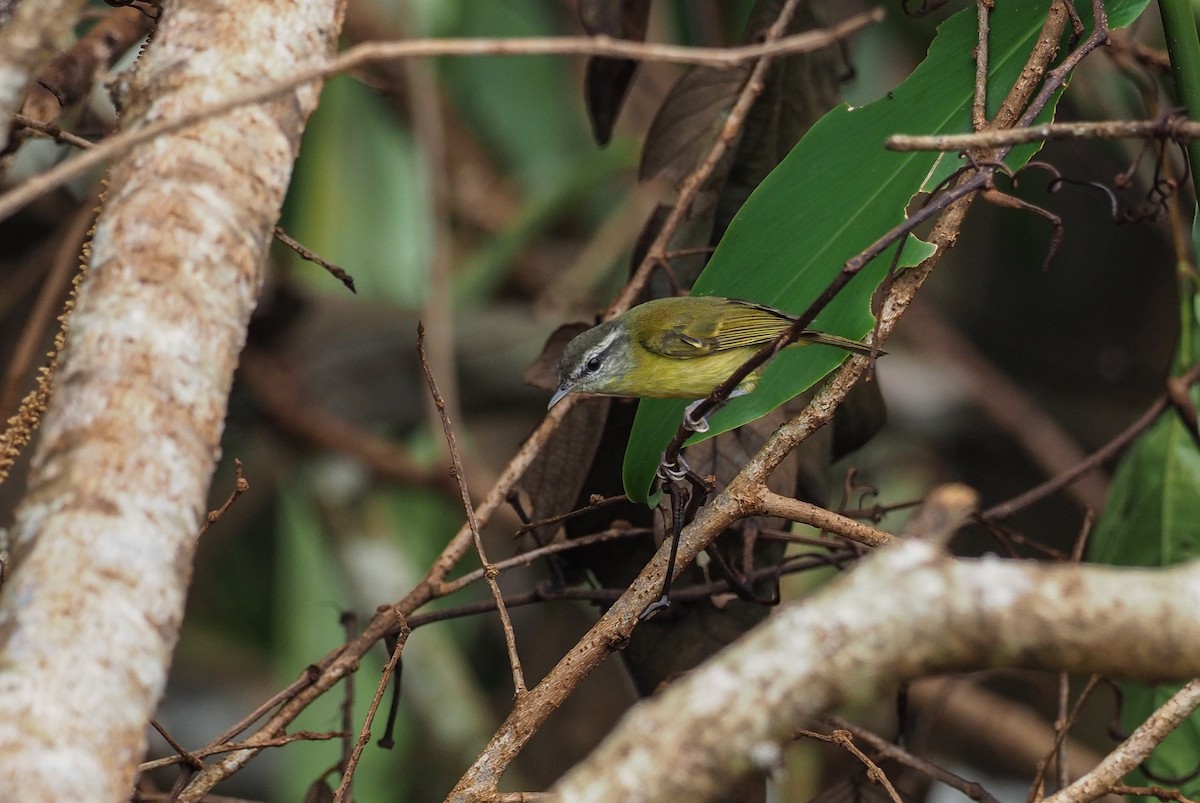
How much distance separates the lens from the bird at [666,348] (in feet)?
8.23

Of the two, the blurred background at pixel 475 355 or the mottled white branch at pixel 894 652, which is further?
the blurred background at pixel 475 355

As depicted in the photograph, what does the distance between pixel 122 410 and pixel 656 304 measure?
1.57 m

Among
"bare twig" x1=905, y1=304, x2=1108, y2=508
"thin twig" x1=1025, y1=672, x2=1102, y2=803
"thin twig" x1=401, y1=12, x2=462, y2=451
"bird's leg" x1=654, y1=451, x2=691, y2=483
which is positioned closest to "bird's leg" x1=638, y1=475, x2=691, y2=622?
"bird's leg" x1=654, y1=451, x2=691, y2=483

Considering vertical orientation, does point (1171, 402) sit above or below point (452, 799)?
above

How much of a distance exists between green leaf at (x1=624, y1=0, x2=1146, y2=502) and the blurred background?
2.04 m

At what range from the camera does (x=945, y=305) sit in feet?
22.7

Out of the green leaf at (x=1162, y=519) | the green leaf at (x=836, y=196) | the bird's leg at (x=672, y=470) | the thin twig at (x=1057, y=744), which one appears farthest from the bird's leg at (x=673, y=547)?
the green leaf at (x=1162, y=519)

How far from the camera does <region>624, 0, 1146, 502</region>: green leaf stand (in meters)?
2.06

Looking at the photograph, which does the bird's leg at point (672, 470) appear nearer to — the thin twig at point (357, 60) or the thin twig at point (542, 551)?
the thin twig at point (542, 551)

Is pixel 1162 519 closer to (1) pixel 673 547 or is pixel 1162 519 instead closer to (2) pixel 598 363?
Answer: (2) pixel 598 363

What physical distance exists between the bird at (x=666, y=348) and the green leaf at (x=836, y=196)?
0.25 meters

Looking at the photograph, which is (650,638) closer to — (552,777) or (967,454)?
(552,777)

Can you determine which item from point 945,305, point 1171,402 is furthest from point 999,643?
point 945,305

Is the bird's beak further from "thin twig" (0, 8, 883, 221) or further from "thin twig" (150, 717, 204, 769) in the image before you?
"thin twig" (0, 8, 883, 221)
